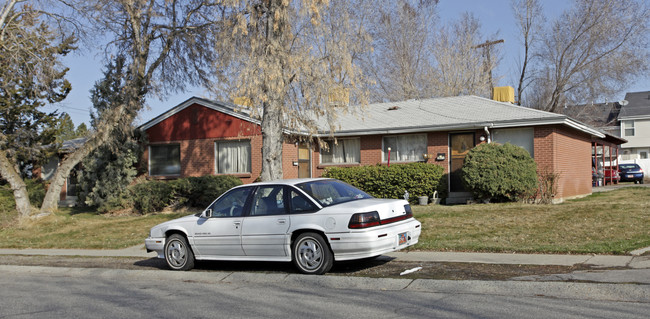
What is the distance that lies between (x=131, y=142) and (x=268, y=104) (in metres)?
10.6

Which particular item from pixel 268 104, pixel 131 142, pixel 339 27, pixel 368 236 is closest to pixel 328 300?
pixel 368 236

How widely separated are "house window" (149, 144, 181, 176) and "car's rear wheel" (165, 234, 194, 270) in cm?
1306

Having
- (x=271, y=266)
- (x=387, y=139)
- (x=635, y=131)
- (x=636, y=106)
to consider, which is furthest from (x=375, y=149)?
(x=636, y=106)

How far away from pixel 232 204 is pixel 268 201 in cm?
75

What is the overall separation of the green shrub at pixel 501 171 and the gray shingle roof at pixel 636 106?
34775 millimetres

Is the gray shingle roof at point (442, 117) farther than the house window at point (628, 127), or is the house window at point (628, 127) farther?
the house window at point (628, 127)

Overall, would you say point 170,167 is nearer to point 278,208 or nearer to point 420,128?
point 420,128

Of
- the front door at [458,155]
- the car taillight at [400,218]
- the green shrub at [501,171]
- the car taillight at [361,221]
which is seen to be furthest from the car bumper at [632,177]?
the car taillight at [361,221]

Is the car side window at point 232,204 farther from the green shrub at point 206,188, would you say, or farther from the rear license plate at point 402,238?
the green shrub at point 206,188

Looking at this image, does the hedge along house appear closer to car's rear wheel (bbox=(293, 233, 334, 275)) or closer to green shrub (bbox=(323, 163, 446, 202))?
green shrub (bbox=(323, 163, 446, 202))

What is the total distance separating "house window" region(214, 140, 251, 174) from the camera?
71.0ft

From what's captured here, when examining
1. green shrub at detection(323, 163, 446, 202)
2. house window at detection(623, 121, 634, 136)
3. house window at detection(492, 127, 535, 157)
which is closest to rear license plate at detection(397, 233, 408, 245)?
green shrub at detection(323, 163, 446, 202)

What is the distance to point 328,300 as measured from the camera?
23.7 feet

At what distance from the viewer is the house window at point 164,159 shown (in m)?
22.9
